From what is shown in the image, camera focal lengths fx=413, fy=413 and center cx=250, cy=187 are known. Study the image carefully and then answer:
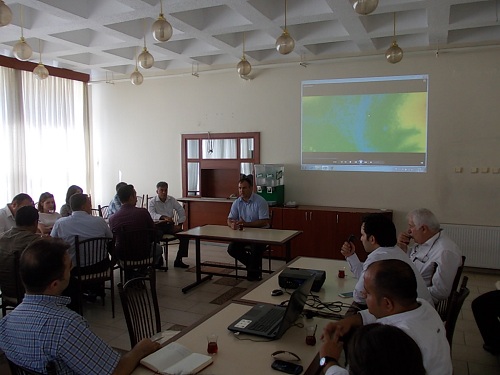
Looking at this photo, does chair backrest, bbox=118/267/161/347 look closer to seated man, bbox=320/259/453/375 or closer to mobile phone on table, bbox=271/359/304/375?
mobile phone on table, bbox=271/359/304/375

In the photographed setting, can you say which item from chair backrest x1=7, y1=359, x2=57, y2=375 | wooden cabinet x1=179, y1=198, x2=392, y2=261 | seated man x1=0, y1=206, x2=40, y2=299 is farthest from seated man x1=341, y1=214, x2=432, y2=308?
wooden cabinet x1=179, y1=198, x2=392, y2=261

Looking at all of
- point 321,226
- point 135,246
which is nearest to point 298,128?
point 321,226

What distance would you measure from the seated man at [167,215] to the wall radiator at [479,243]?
3.85m

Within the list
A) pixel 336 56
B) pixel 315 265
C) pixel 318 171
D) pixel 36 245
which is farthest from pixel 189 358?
pixel 336 56

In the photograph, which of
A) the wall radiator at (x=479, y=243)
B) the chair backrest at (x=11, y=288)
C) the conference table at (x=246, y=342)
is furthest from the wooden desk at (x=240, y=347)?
the wall radiator at (x=479, y=243)

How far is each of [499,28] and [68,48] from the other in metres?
6.14

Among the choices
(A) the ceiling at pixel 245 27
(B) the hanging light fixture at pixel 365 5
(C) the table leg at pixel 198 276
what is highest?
(A) the ceiling at pixel 245 27

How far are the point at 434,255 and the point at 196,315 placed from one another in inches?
94.1

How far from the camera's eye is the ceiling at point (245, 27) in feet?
14.9

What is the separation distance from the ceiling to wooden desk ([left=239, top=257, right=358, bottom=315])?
8.84 feet

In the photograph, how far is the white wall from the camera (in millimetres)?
5746

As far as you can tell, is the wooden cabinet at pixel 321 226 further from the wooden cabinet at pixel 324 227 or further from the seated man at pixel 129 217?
the seated man at pixel 129 217

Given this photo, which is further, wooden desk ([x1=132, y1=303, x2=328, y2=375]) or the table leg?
the table leg

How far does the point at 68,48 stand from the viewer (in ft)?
20.9
